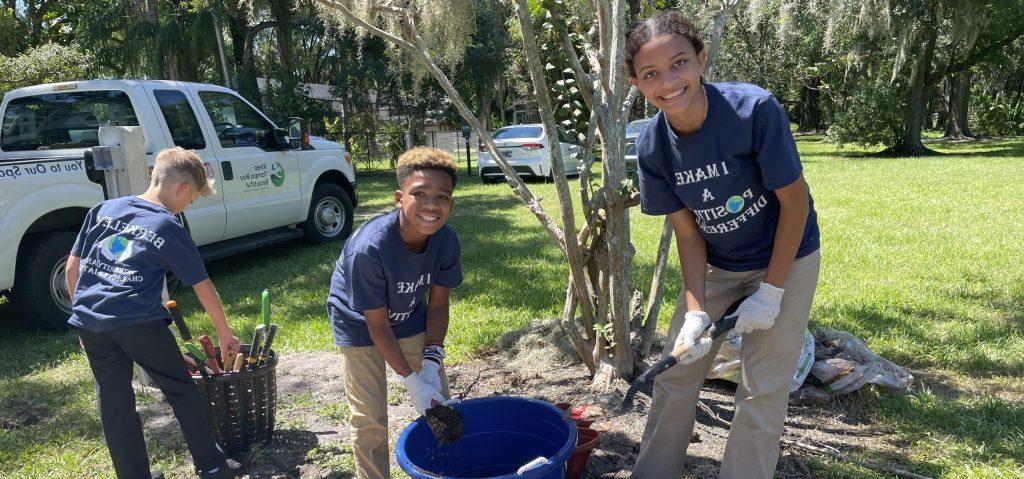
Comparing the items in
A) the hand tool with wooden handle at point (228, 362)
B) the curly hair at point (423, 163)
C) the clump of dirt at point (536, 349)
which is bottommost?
the clump of dirt at point (536, 349)

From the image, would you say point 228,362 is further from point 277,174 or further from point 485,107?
point 485,107

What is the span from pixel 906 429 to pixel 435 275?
233 centimetres

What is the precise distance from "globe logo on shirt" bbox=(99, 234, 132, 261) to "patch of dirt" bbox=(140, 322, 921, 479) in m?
1.10

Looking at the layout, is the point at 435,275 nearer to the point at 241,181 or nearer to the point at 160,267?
the point at 160,267

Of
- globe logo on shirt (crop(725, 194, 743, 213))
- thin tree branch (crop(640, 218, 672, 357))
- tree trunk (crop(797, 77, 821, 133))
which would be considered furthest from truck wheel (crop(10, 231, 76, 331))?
tree trunk (crop(797, 77, 821, 133))

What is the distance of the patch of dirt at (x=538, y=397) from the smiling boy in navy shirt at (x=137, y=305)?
18.8 inches

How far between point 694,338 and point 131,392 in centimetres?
228

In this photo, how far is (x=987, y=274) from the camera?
5.72 m

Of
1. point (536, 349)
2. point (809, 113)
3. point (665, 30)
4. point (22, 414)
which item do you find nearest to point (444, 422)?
point (665, 30)

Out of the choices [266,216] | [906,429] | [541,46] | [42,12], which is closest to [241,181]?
[266,216]

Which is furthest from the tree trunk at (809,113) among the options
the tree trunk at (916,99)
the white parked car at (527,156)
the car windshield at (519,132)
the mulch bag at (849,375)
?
the mulch bag at (849,375)

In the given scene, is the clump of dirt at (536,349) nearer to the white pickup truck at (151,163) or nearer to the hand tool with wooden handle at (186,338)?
the hand tool with wooden handle at (186,338)

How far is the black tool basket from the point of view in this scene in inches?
124

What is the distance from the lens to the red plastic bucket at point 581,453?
264 centimetres
